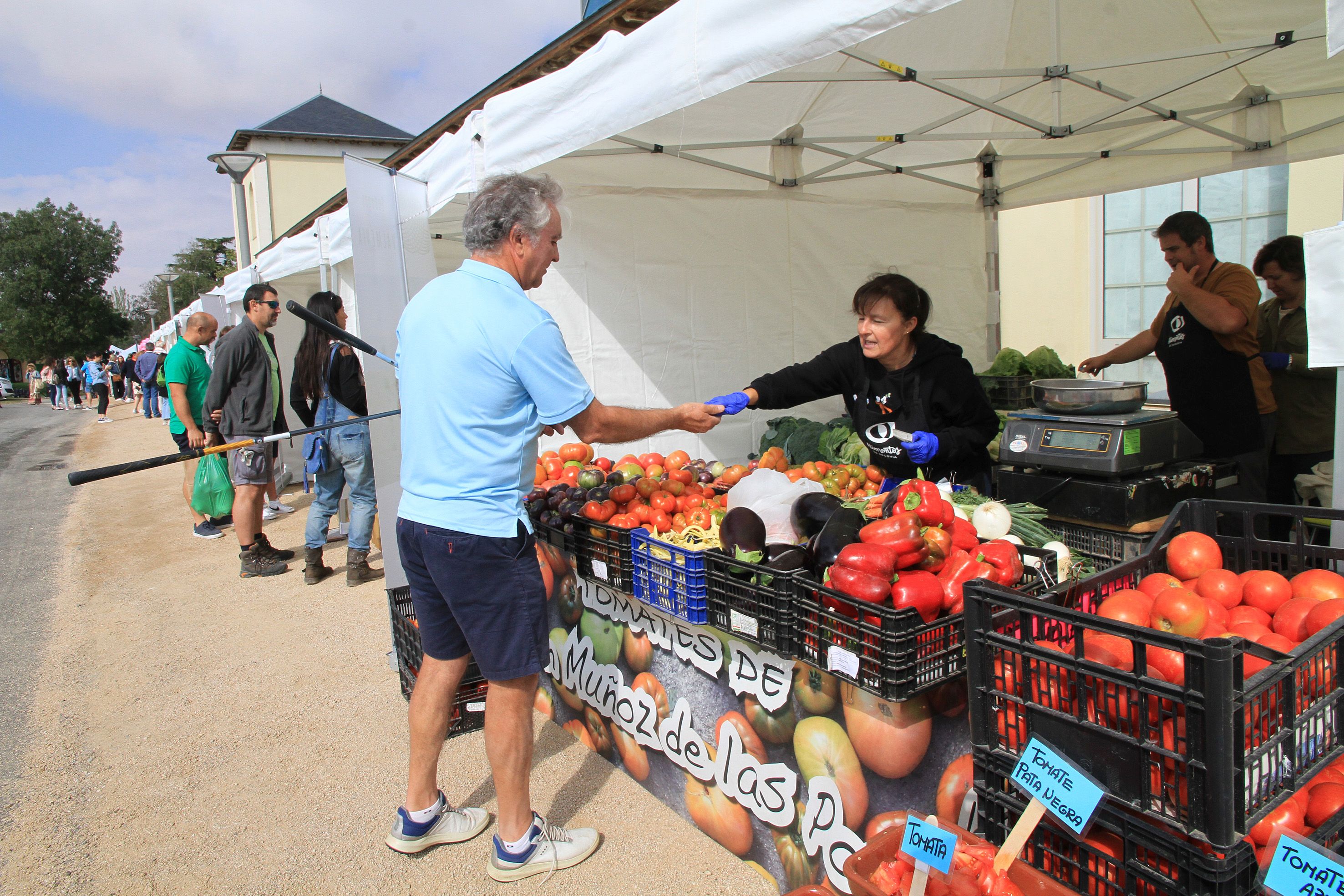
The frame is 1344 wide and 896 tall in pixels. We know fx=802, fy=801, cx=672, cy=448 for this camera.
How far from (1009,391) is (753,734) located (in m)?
4.83

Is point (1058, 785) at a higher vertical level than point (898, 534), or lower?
lower

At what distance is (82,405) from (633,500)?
38.4 meters

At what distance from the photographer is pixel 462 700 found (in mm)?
3633

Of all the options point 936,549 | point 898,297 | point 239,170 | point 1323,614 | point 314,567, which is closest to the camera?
point 1323,614

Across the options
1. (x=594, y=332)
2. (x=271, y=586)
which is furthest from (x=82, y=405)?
(x=594, y=332)

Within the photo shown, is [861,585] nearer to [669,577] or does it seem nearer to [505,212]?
[669,577]

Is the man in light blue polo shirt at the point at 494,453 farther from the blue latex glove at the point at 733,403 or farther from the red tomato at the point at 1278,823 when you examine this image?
the red tomato at the point at 1278,823

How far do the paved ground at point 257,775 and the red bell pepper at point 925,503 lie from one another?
1.27 m

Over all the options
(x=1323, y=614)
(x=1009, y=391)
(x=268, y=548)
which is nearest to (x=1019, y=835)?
(x=1323, y=614)

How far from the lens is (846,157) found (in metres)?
5.68

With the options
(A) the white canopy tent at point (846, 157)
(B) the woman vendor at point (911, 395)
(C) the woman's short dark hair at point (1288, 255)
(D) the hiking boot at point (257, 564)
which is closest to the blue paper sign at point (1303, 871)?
(B) the woman vendor at point (911, 395)

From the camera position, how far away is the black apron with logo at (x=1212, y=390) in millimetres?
3830

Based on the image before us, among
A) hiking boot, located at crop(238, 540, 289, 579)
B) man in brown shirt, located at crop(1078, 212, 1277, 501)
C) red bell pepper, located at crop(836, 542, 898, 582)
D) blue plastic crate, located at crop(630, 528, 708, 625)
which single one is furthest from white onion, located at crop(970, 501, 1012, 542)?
hiking boot, located at crop(238, 540, 289, 579)

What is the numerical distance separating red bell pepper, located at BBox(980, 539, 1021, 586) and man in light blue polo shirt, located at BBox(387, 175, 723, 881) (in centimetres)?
112
